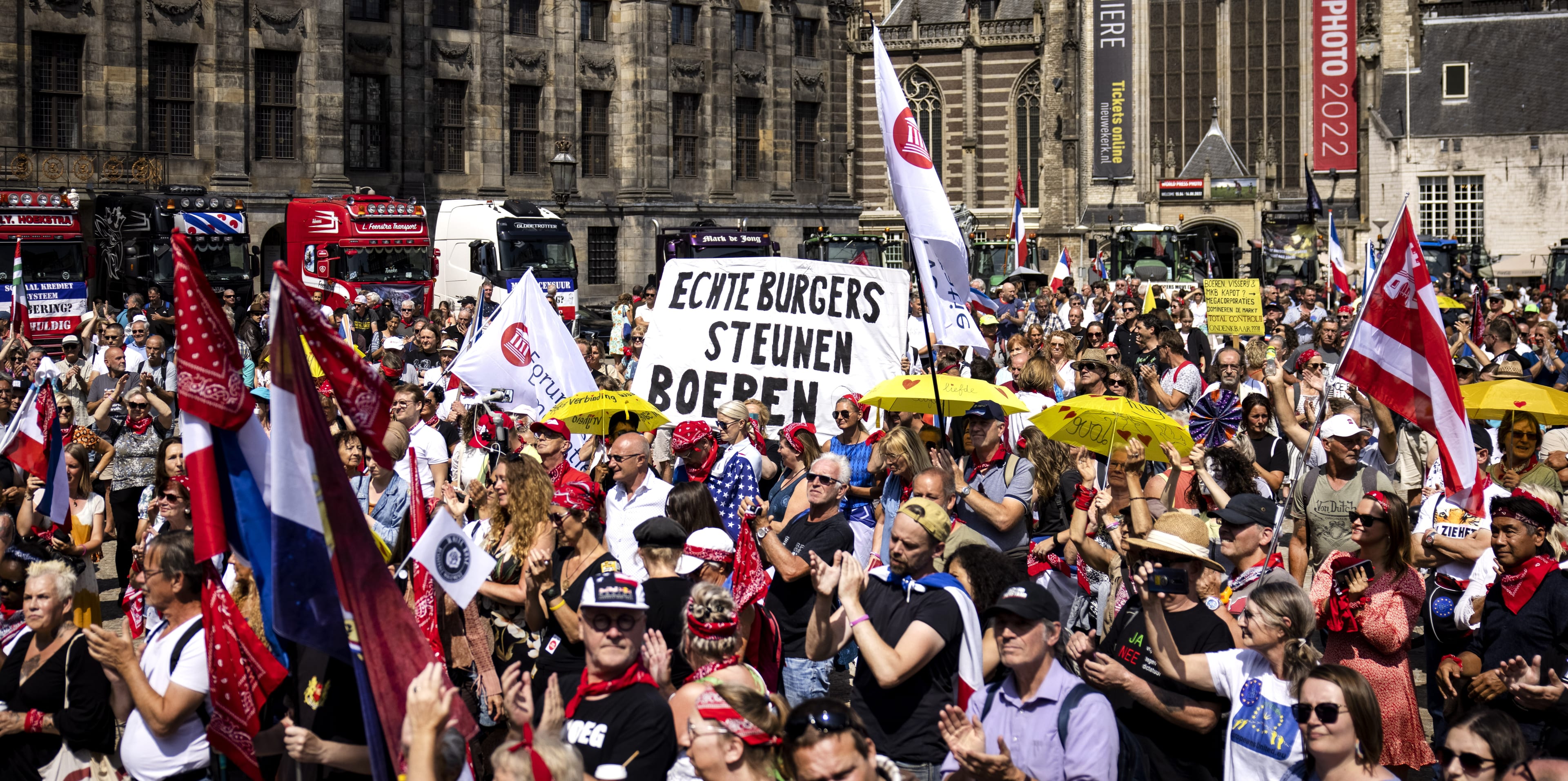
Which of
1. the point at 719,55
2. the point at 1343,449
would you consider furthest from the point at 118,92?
the point at 1343,449

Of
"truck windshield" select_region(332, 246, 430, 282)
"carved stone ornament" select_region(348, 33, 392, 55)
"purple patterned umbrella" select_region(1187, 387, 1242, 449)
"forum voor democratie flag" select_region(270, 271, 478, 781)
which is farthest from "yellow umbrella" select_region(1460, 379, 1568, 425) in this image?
"carved stone ornament" select_region(348, 33, 392, 55)

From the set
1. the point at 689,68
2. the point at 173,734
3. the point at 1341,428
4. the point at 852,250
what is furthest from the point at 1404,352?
the point at 689,68

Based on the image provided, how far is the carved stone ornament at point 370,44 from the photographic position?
3869cm

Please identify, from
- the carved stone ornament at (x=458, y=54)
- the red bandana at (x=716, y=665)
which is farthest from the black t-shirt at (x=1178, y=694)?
the carved stone ornament at (x=458, y=54)

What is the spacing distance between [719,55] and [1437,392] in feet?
124

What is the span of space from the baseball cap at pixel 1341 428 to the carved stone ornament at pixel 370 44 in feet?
113

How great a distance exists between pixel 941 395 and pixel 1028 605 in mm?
4387

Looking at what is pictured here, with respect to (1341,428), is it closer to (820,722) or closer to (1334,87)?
(820,722)

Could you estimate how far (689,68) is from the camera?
142 ft

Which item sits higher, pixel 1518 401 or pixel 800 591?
pixel 1518 401

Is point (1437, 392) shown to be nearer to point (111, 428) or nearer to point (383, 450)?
point (383, 450)

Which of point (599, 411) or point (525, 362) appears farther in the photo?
point (525, 362)

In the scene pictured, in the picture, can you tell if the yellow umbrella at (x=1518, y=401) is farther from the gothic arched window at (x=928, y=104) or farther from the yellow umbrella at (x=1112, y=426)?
the gothic arched window at (x=928, y=104)

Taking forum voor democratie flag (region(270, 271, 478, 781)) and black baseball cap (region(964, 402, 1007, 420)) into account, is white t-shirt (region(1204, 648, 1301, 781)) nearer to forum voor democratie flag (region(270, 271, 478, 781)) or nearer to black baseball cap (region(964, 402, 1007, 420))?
forum voor democratie flag (region(270, 271, 478, 781))
